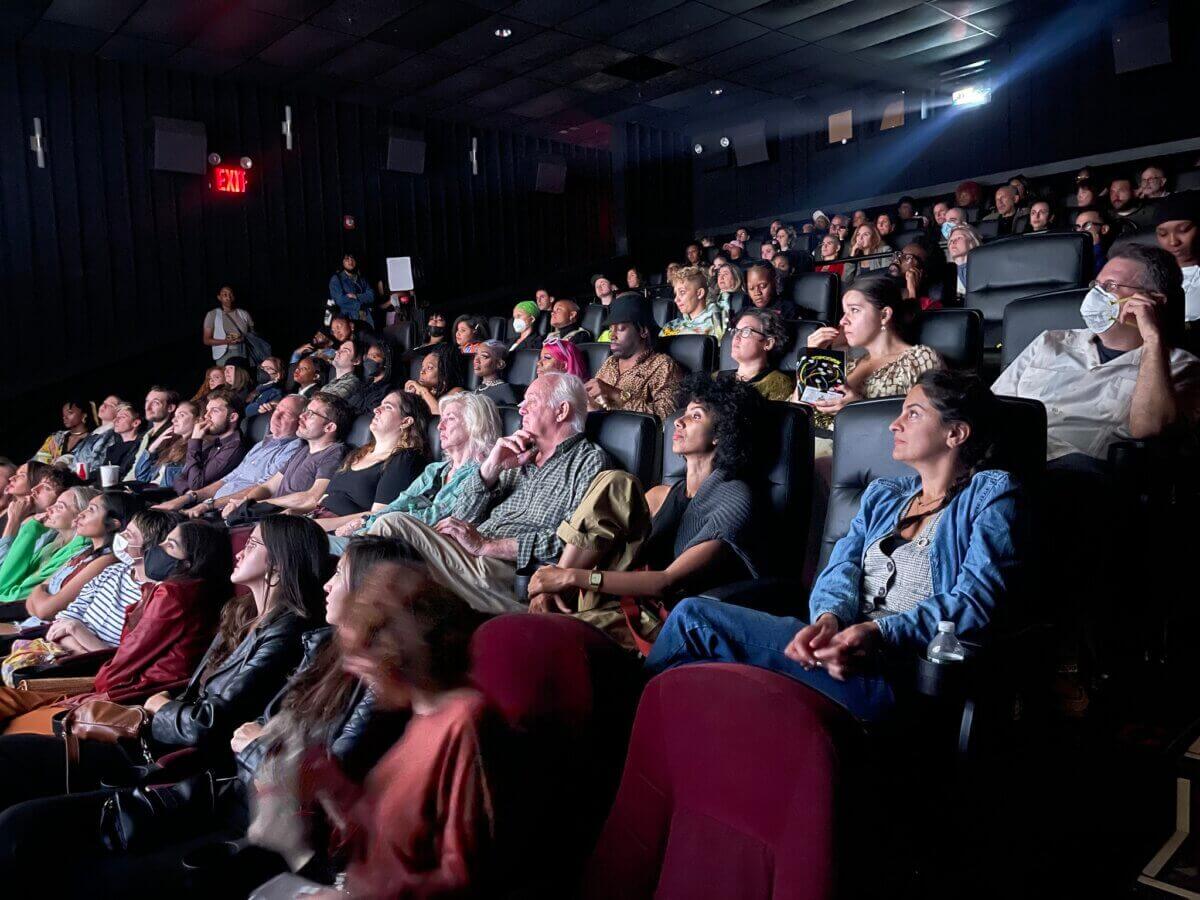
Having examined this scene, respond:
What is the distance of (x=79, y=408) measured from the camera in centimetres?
693

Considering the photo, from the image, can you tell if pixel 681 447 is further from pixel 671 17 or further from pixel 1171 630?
pixel 671 17

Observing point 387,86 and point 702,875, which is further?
point 387,86

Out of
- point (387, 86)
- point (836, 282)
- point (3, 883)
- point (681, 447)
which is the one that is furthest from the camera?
point (387, 86)

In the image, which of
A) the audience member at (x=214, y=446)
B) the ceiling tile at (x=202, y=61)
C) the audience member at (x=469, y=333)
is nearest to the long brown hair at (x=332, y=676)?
the audience member at (x=214, y=446)

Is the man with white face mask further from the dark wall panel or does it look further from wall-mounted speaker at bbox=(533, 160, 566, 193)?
wall-mounted speaker at bbox=(533, 160, 566, 193)

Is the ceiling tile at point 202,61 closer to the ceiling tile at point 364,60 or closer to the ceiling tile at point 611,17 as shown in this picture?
the ceiling tile at point 364,60

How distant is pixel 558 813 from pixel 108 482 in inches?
166

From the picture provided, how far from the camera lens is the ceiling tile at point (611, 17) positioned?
6316mm

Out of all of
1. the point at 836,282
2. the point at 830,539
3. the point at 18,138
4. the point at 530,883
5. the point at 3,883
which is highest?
the point at 18,138

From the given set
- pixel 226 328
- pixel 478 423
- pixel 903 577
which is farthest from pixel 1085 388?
pixel 226 328

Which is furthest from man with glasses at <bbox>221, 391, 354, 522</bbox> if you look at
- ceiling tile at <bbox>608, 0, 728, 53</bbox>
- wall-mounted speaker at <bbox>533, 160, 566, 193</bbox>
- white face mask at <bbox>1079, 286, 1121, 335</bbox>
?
wall-mounted speaker at <bbox>533, 160, 566, 193</bbox>

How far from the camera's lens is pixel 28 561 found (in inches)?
138

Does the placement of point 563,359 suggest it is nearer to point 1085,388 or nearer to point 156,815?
point 1085,388

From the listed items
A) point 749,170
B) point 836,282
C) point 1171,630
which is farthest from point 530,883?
point 749,170
